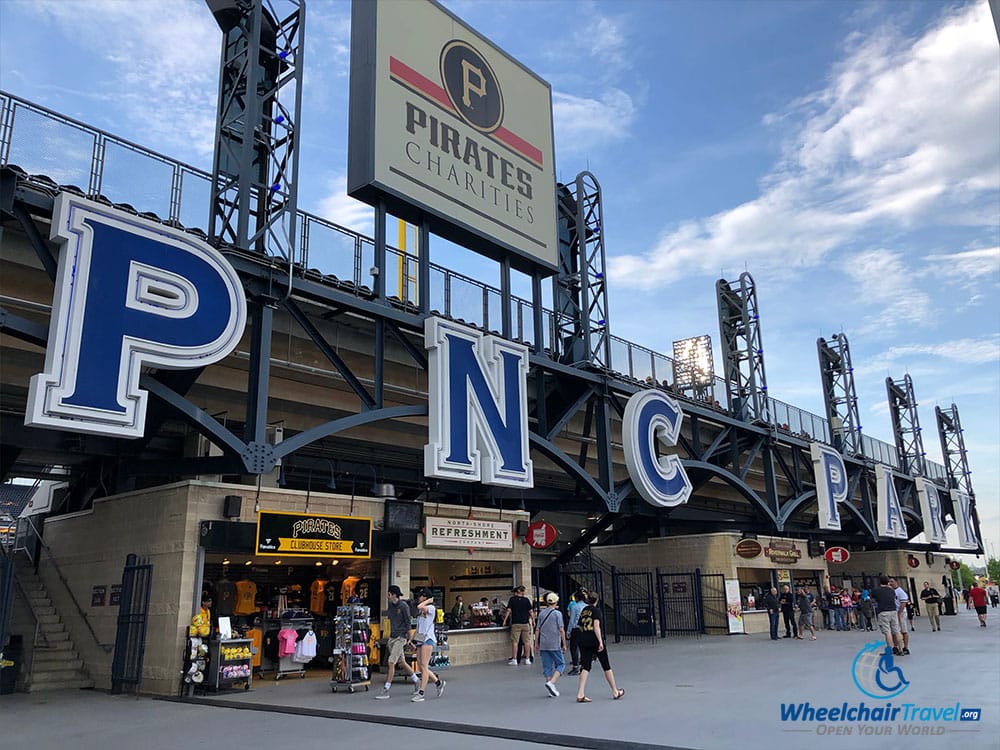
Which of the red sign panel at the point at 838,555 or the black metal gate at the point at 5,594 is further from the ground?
the red sign panel at the point at 838,555

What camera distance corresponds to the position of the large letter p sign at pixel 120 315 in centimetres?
1119

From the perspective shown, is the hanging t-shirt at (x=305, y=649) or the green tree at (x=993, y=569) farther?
the green tree at (x=993, y=569)

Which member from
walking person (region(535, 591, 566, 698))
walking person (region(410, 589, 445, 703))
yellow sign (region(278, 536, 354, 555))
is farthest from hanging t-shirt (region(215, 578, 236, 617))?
walking person (region(535, 591, 566, 698))

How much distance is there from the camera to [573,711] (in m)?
10.5

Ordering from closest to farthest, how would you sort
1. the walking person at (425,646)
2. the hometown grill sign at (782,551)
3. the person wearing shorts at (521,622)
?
1. the walking person at (425,646)
2. the person wearing shorts at (521,622)
3. the hometown grill sign at (782,551)

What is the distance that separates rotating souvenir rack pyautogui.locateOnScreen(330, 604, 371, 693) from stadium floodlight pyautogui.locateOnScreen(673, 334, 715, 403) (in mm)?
16014

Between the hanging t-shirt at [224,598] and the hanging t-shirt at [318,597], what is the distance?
7.01 feet

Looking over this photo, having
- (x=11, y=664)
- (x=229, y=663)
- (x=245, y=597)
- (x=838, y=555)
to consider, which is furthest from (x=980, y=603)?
(x=11, y=664)

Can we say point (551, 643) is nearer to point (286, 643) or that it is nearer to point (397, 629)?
point (397, 629)

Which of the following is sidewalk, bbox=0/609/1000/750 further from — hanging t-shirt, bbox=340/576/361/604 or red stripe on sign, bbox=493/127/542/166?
red stripe on sign, bbox=493/127/542/166

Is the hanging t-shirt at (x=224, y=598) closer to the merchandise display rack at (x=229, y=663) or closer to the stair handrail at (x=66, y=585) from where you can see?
the stair handrail at (x=66, y=585)

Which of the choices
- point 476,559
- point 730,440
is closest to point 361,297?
point 476,559

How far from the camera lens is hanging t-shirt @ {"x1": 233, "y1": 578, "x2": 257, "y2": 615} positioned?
17.7 m

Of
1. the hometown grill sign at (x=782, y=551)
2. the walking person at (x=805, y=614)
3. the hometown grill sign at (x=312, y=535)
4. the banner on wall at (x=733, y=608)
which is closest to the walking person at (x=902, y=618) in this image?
the walking person at (x=805, y=614)
